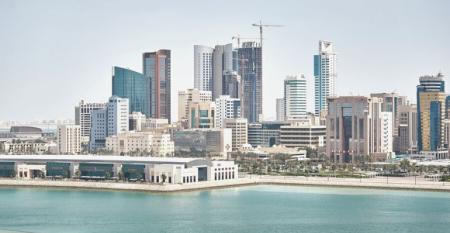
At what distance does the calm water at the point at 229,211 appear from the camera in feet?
37.5

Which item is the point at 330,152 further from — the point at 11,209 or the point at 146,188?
the point at 11,209

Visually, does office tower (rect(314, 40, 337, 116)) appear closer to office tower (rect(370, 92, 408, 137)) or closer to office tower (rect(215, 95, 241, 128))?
office tower (rect(215, 95, 241, 128))

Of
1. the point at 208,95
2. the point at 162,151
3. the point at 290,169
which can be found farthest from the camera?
the point at 208,95

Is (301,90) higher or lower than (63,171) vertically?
higher

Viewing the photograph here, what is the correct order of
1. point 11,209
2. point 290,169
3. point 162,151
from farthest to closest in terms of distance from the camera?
point 162,151 → point 290,169 → point 11,209

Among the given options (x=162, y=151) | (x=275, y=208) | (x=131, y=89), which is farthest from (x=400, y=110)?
(x=275, y=208)

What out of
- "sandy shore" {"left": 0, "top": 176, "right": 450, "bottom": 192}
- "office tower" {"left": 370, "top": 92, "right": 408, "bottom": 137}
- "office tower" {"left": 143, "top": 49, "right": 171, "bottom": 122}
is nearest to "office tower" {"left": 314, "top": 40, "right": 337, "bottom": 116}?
"office tower" {"left": 143, "top": 49, "right": 171, "bottom": 122}

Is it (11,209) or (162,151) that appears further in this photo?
(162,151)

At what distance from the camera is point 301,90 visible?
39688 millimetres

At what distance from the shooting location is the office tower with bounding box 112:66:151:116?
117 feet

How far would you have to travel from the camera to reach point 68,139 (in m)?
27.2

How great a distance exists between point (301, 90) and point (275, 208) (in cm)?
2642

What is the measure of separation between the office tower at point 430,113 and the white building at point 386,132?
8.25ft

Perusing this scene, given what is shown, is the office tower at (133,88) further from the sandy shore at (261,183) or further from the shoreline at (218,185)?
the shoreline at (218,185)
